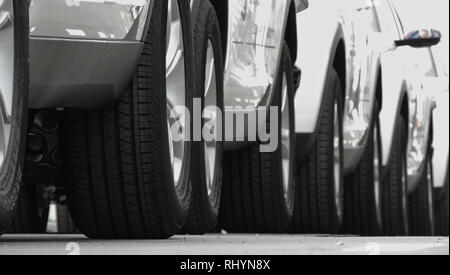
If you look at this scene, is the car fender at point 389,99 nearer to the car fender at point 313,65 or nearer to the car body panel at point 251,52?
the car fender at point 313,65

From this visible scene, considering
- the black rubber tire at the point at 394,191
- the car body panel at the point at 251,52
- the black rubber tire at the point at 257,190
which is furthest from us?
the black rubber tire at the point at 394,191

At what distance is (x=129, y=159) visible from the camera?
4.28 m

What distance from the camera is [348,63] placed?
837 cm

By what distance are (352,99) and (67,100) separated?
4.58 m

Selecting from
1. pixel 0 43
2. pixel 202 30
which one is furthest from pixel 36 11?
pixel 202 30

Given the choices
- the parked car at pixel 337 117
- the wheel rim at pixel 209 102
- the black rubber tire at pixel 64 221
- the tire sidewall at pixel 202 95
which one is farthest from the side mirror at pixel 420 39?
the wheel rim at pixel 209 102

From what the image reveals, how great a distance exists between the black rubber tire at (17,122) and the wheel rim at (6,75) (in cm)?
1

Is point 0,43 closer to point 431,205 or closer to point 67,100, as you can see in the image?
point 67,100

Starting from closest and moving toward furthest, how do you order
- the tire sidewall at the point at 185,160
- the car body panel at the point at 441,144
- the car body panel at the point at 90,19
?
the car body panel at the point at 90,19 < the tire sidewall at the point at 185,160 < the car body panel at the point at 441,144

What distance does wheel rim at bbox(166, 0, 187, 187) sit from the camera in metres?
4.65

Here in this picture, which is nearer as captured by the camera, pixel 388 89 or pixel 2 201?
pixel 2 201

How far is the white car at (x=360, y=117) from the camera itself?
7.53 meters

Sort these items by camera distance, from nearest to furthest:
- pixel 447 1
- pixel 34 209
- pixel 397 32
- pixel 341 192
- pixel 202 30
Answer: pixel 202 30, pixel 34 209, pixel 341 192, pixel 397 32, pixel 447 1

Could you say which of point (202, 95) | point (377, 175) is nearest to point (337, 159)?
point (377, 175)
